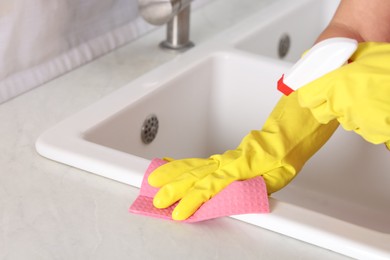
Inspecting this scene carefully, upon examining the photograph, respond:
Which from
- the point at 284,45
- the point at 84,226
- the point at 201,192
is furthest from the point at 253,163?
the point at 284,45

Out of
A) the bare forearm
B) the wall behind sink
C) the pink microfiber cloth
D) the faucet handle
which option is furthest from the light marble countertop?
the bare forearm

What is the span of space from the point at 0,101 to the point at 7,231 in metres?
0.33

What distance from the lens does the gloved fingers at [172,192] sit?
33.8 inches

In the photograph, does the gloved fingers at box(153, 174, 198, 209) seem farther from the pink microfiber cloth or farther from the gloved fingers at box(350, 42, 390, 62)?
the gloved fingers at box(350, 42, 390, 62)

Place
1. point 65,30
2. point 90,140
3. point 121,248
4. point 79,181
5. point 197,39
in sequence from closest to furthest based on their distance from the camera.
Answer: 1. point 121,248
2. point 79,181
3. point 90,140
4. point 65,30
5. point 197,39

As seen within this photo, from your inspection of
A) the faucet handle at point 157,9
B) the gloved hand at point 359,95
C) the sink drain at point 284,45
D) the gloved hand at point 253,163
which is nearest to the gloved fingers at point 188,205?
the gloved hand at point 253,163

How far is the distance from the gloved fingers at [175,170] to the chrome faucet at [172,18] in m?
0.32

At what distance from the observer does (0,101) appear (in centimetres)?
109

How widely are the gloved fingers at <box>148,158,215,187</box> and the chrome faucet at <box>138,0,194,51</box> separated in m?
0.32

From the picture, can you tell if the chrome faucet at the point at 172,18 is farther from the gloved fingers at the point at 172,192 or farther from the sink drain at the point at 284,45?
the gloved fingers at the point at 172,192

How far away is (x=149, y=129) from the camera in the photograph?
115 cm

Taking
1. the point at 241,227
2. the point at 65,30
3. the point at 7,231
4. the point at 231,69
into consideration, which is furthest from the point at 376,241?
the point at 65,30

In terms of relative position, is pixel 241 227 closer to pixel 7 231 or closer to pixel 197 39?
pixel 7 231

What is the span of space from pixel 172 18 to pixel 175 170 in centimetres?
44
